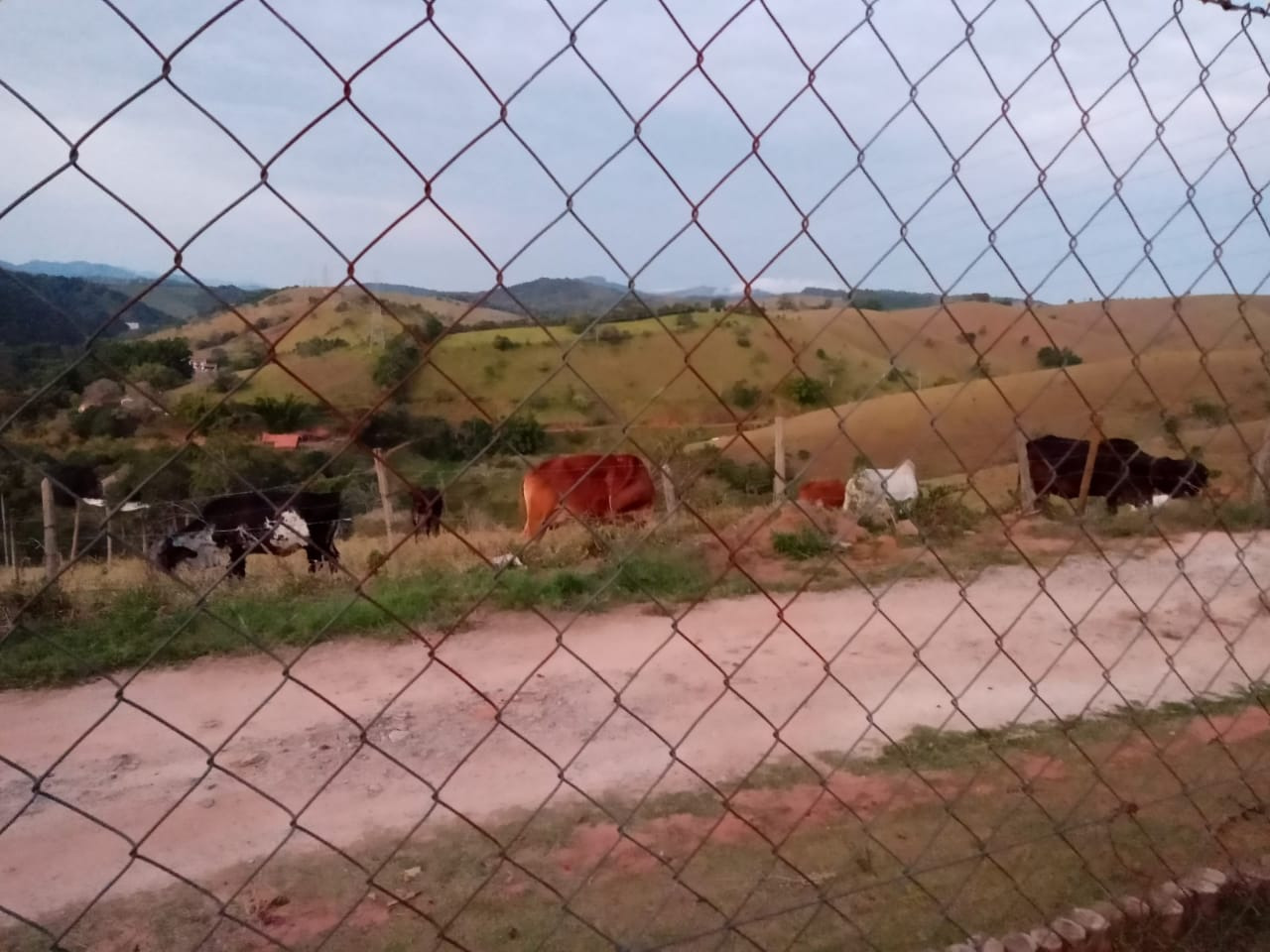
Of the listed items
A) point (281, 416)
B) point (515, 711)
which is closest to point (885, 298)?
point (281, 416)

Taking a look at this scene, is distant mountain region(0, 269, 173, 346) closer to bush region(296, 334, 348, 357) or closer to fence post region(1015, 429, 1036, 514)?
bush region(296, 334, 348, 357)

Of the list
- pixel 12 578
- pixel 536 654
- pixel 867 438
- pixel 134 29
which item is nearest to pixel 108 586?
pixel 12 578

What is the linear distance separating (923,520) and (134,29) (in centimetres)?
909

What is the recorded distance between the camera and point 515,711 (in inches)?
206

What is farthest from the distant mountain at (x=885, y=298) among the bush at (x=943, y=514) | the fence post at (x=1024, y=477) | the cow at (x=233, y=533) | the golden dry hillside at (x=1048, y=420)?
the fence post at (x=1024, y=477)

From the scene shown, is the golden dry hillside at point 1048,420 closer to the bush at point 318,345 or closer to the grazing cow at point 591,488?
the grazing cow at point 591,488

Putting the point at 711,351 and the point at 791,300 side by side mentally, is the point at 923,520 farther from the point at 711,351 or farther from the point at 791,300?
the point at 791,300

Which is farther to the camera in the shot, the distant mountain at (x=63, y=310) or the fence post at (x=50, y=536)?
the fence post at (x=50, y=536)

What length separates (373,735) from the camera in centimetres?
498

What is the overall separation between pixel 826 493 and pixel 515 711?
23.1 ft

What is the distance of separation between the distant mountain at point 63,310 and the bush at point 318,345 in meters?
0.43

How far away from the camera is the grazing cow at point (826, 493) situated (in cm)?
1123

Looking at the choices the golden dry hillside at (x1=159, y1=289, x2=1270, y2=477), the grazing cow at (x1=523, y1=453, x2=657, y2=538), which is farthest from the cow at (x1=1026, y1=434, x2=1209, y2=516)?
the golden dry hillside at (x1=159, y1=289, x2=1270, y2=477)

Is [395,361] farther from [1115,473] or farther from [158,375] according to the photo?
[1115,473]
